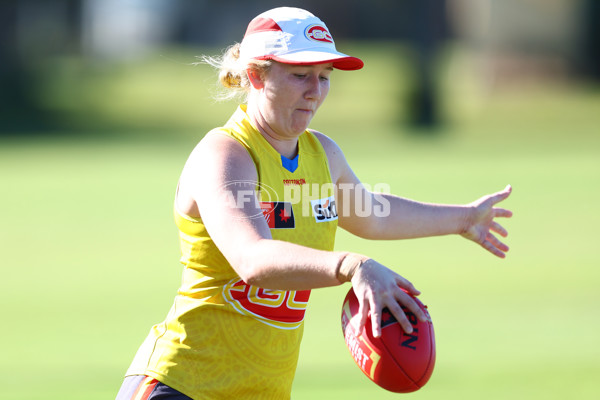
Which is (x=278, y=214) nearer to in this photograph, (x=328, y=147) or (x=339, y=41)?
(x=328, y=147)

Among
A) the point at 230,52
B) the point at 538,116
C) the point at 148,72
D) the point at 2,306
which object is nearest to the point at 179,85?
the point at 148,72

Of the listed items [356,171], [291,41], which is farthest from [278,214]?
[356,171]

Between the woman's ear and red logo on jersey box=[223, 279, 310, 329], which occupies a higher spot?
the woman's ear

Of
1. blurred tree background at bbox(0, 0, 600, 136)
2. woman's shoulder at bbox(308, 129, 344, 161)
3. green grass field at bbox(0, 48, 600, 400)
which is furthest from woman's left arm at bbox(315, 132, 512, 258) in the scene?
blurred tree background at bbox(0, 0, 600, 136)

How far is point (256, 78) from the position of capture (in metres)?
4.05

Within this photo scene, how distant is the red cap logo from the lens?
3938 mm

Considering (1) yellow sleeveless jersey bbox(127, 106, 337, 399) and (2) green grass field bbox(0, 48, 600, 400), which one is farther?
(2) green grass field bbox(0, 48, 600, 400)

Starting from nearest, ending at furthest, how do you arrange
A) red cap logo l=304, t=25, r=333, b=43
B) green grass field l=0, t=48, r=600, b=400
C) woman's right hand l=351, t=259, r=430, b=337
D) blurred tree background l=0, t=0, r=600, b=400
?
woman's right hand l=351, t=259, r=430, b=337 < red cap logo l=304, t=25, r=333, b=43 < green grass field l=0, t=48, r=600, b=400 < blurred tree background l=0, t=0, r=600, b=400

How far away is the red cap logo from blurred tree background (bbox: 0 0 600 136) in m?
25.0

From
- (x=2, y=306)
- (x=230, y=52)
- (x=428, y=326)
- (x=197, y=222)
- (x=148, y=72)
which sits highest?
(x=230, y=52)

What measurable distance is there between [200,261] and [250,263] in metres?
0.68

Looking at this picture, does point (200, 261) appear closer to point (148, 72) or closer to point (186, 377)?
point (186, 377)

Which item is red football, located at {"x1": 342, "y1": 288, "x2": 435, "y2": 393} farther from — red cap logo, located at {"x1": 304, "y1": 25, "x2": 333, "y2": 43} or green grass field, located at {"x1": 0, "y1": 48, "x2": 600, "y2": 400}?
green grass field, located at {"x1": 0, "y1": 48, "x2": 600, "y2": 400}

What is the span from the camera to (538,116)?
29.9m
